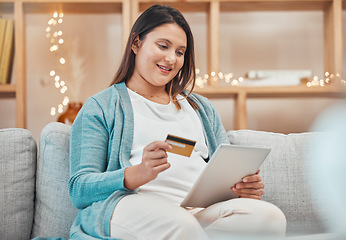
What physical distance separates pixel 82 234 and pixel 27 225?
1.02ft

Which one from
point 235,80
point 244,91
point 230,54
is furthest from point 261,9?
point 244,91

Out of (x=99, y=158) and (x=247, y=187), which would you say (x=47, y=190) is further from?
(x=247, y=187)

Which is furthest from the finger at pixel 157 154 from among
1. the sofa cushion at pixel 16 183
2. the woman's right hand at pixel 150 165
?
the sofa cushion at pixel 16 183

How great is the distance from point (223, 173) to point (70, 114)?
55.2 inches

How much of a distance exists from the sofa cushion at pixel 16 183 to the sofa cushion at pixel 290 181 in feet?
2.46

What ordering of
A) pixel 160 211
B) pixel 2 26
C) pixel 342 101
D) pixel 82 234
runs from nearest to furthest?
1. pixel 160 211
2. pixel 82 234
3. pixel 2 26
4. pixel 342 101

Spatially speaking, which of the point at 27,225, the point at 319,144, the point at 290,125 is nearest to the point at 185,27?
the point at 319,144

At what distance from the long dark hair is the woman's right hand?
1.46 ft

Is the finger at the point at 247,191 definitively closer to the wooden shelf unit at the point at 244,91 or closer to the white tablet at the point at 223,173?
the white tablet at the point at 223,173

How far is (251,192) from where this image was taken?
1.26m

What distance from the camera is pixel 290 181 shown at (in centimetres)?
157

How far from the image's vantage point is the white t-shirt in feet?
4.30

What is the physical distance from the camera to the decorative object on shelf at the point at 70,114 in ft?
7.72

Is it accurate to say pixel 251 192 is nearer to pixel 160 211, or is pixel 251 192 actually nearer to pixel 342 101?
pixel 160 211
